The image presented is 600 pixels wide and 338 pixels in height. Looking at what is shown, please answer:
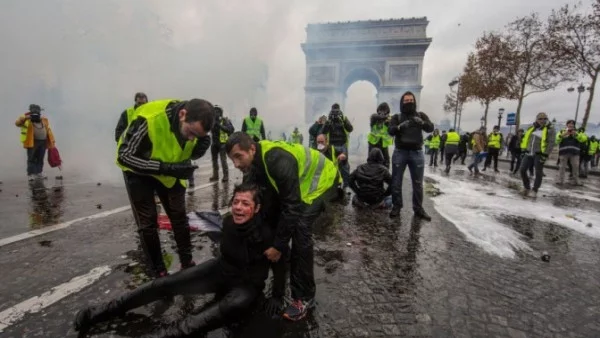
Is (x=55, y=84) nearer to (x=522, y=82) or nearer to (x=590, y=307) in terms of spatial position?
(x=590, y=307)

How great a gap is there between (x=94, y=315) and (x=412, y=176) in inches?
160

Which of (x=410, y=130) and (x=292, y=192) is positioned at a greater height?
(x=410, y=130)

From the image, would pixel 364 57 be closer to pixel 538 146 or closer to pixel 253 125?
pixel 253 125

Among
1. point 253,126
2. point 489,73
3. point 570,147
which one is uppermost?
point 489,73

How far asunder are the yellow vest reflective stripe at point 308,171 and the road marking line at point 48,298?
1596 millimetres

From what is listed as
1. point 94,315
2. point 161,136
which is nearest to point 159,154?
point 161,136

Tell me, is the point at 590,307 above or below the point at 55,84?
below

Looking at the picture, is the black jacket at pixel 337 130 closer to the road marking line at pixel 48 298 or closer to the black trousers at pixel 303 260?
the black trousers at pixel 303 260

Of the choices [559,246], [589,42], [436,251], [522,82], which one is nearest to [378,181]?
[436,251]

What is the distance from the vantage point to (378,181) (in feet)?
17.4

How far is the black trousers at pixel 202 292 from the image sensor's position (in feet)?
6.09

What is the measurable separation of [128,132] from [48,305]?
1227mm

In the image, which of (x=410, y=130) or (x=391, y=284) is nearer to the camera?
(x=391, y=284)

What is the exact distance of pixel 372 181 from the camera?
209 inches
